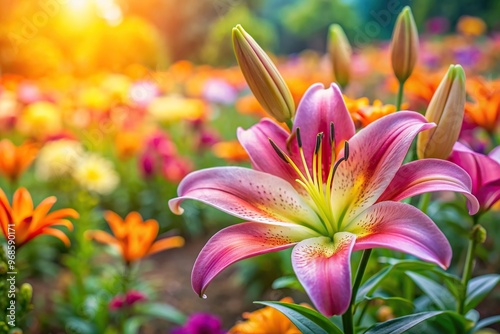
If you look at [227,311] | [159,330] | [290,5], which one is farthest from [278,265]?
[290,5]

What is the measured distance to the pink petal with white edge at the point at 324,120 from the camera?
522 mm

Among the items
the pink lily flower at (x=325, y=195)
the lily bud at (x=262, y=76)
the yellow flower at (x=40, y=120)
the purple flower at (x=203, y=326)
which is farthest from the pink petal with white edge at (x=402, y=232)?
the yellow flower at (x=40, y=120)

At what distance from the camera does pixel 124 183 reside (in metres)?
1.95

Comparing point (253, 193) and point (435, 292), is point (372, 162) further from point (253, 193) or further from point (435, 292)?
point (435, 292)

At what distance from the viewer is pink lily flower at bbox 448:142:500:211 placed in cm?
54

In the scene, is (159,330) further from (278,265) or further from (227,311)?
(278,265)

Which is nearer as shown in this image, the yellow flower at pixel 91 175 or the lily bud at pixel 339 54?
the lily bud at pixel 339 54

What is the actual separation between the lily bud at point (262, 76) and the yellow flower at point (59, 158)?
0.93 meters

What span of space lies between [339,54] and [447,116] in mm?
276

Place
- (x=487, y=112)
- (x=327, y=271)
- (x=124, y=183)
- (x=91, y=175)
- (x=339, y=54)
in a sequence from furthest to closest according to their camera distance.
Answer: (x=124, y=183) < (x=91, y=175) < (x=487, y=112) < (x=339, y=54) < (x=327, y=271)

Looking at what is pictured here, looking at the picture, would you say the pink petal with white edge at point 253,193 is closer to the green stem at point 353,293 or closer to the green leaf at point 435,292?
the green stem at point 353,293

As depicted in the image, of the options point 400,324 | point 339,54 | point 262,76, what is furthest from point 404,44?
point 400,324

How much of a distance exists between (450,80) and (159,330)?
0.97 m

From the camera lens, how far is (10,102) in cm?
193
